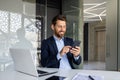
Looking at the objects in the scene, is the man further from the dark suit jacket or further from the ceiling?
the ceiling

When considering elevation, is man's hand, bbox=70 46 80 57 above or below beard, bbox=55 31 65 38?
below

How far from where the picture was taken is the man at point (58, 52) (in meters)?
2.27

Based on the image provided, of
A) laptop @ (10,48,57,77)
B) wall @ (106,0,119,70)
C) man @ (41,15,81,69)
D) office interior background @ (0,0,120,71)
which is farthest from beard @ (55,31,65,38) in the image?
wall @ (106,0,119,70)

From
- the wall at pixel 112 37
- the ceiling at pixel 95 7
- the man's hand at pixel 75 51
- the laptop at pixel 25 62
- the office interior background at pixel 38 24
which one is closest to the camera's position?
the laptop at pixel 25 62

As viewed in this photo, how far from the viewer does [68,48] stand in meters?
2.13

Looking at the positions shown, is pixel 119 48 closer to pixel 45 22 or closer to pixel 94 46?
pixel 45 22

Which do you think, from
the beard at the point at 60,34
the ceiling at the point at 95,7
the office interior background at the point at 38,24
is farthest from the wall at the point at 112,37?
the beard at the point at 60,34

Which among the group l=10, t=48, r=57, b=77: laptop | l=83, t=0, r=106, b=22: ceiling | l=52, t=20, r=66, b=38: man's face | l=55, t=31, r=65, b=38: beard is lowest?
l=10, t=48, r=57, b=77: laptop

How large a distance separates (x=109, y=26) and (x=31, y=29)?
6.13ft

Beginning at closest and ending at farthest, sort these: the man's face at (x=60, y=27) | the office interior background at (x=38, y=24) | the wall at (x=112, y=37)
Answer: the man's face at (x=60, y=27) < the office interior background at (x=38, y=24) < the wall at (x=112, y=37)

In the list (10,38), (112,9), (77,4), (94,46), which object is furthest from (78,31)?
(94,46)

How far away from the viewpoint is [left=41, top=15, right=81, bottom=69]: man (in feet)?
7.43

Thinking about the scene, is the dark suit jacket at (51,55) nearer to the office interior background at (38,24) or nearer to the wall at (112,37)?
the office interior background at (38,24)

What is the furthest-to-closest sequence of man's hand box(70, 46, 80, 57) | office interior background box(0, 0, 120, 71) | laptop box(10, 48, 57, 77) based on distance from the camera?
office interior background box(0, 0, 120, 71)
man's hand box(70, 46, 80, 57)
laptop box(10, 48, 57, 77)
